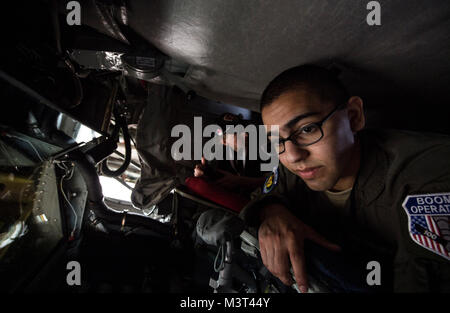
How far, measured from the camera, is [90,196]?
1.51 meters

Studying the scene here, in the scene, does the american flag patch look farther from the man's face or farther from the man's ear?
the man's ear

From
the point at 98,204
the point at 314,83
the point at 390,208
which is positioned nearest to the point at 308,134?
the point at 314,83

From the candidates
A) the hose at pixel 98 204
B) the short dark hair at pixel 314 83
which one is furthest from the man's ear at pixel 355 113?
the hose at pixel 98 204

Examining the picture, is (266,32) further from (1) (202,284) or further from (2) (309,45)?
(1) (202,284)

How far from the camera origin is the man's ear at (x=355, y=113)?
3.09 ft

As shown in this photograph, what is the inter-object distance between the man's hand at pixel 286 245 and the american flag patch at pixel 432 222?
0.97 feet

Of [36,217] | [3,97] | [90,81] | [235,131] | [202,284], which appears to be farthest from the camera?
[235,131]

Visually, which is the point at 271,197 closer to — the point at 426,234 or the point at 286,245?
the point at 286,245

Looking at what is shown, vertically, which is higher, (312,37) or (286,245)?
(312,37)

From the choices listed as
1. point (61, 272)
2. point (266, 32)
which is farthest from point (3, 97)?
point (266, 32)

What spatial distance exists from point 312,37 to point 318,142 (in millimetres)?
597

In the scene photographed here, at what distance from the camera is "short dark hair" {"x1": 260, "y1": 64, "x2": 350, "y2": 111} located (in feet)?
2.95

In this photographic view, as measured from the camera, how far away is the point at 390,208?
2.59 feet

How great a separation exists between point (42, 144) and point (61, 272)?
3.02ft
